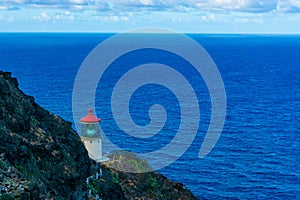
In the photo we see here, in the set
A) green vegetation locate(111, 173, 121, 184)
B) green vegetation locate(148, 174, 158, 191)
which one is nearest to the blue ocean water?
green vegetation locate(148, 174, 158, 191)

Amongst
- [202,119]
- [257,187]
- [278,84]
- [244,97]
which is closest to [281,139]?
[202,119]

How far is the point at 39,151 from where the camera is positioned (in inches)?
789

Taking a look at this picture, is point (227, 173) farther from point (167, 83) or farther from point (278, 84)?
point (278, 84)

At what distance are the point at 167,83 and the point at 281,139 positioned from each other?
5350 cm

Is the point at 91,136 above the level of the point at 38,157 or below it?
above

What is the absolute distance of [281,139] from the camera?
7131 centimetres

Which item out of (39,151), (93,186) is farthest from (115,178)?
(39,151)

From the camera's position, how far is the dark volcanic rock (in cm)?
1786

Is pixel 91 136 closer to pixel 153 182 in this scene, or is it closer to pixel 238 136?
pixel 153 182

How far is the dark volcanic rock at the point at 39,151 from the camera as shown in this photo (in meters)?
17.9

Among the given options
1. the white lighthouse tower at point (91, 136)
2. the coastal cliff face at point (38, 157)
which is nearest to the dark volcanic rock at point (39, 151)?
the coastal cliff face at point (38, 157)

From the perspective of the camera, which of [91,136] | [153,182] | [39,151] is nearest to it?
[39,151]

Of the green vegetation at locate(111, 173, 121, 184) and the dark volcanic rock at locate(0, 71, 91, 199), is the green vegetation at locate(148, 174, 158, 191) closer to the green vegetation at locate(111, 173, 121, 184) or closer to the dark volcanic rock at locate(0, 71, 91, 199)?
the green vegetation at locate(111, 173, 121, 184)

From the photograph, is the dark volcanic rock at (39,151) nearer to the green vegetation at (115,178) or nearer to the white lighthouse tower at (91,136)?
the green vegetation at (115,178)
